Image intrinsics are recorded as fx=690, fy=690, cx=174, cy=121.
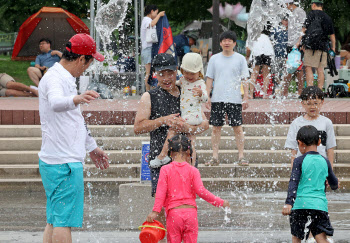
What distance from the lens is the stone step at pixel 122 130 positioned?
11.0 metres

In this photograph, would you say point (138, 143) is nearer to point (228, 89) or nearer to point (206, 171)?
point (206, 171)

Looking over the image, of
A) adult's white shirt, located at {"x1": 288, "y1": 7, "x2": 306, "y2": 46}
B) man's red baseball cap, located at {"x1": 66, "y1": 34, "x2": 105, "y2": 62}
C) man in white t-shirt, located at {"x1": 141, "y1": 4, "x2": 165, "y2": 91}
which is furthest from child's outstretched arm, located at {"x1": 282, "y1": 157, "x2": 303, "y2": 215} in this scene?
man in white t-shirt, located at {"x1": 141, "y1": 4, "x2": 165, "y2": 91}

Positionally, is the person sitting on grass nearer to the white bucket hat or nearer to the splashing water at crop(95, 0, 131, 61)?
the splashing water at crop(95, 0, 131, 61)

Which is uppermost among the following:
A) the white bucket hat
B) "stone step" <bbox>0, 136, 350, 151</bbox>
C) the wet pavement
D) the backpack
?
the backpack

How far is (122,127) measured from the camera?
1117cm

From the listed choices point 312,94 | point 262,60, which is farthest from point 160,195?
point 262,60

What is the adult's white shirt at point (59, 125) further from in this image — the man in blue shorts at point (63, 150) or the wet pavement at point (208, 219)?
the wet pavement at point (208, 219)

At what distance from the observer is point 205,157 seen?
1049 centimetres

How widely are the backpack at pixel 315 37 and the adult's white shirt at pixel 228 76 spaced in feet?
10.5

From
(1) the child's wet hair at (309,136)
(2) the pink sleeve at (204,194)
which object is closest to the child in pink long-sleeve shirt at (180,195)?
(2) the pink sleeve at (204,194)

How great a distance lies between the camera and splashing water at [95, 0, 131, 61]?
50.8 feet

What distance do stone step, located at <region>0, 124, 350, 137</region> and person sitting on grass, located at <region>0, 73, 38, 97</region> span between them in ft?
16.9

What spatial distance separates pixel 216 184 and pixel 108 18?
24.6 ft

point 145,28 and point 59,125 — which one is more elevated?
point 145,28
